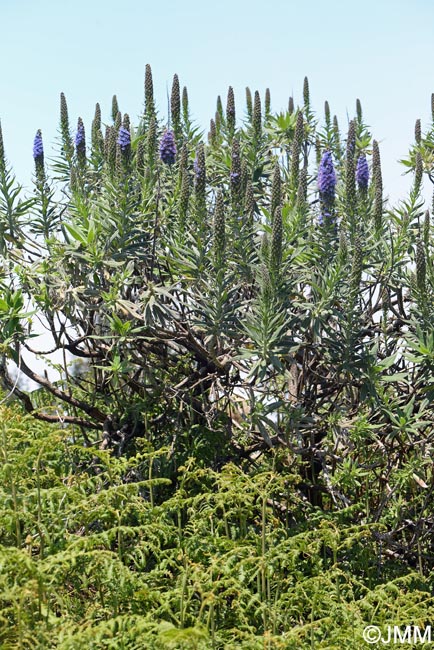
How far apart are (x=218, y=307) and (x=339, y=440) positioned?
1278 millimetres

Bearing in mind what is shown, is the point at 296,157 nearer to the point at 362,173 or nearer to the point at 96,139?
the point at 362,173

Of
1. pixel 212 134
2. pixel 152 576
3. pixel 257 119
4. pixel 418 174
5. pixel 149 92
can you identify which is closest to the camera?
pixel 152 576

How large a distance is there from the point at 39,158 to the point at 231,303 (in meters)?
2.08

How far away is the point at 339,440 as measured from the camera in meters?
6.05

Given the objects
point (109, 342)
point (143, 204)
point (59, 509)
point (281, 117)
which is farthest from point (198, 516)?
point (281, 117)

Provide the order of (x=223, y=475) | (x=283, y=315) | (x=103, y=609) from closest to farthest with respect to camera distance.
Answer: (x=103, y=609) → (x=223, y=475) → (x=283, y=315)

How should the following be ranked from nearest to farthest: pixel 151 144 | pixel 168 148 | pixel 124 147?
pixel 124 147, pixel 151 144, pixel 168 148

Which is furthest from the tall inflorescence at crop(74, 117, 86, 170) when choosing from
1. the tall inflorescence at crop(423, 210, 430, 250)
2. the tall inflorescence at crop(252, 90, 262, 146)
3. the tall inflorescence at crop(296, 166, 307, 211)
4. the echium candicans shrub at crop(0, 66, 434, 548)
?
the tall inflorescence at crop(423, 210, 430, 250)

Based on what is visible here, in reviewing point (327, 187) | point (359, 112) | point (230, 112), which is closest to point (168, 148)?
point (230, 112)

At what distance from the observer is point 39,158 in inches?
271

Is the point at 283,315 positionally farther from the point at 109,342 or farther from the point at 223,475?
the point at 109,342

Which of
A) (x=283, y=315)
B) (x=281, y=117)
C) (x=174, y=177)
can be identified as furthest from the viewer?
(x=281, y=117)

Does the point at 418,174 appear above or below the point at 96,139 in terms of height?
below

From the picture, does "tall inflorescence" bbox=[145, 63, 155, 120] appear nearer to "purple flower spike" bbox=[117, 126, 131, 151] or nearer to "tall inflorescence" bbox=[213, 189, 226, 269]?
"purple flower spike" bbox=[117, 126, 131, 151]
